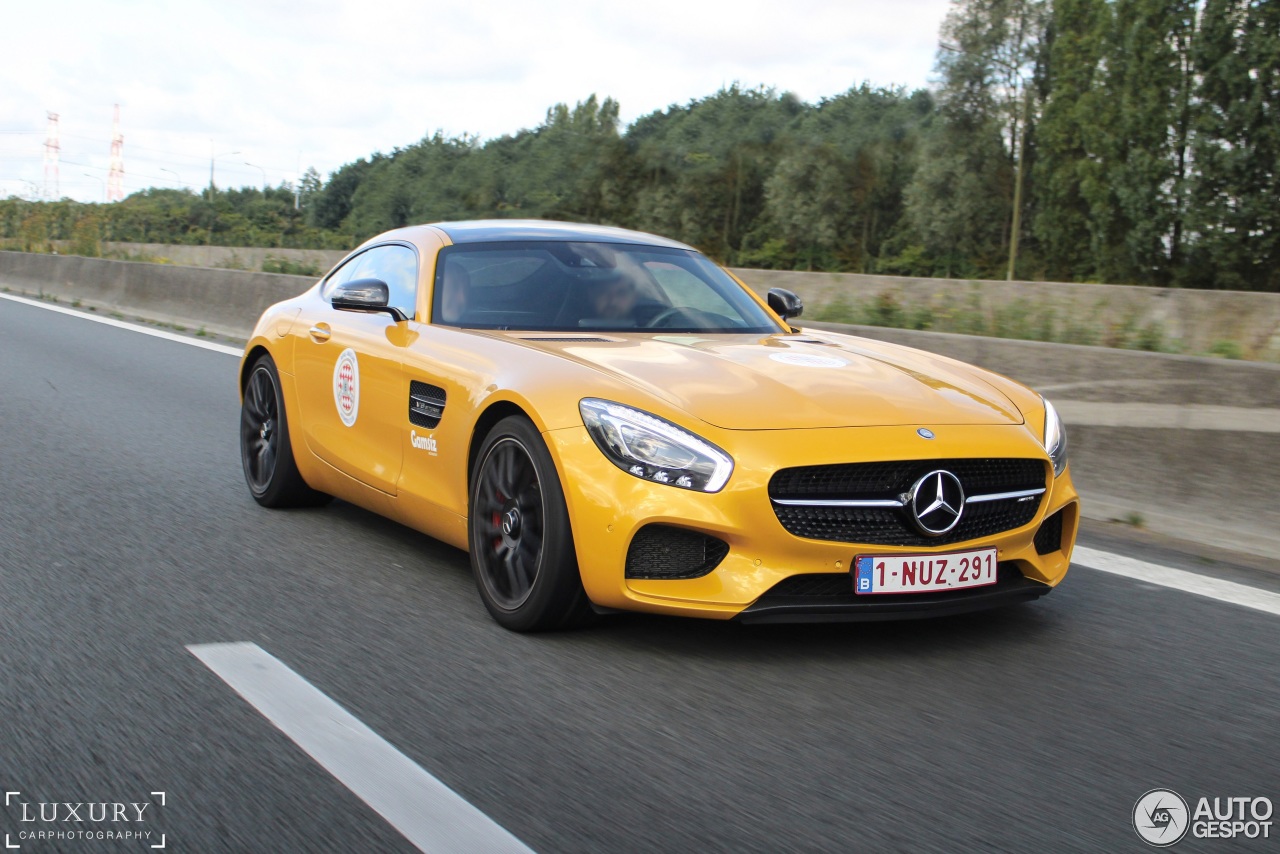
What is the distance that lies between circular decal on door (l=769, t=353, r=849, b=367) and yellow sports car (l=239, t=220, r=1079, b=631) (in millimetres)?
17

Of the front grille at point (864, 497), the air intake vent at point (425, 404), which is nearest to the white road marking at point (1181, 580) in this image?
the front grille at point (864, 497)

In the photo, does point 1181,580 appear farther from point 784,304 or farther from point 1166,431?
point 784,304

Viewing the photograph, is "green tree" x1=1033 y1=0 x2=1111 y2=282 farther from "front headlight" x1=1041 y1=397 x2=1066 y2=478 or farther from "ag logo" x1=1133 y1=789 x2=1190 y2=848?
"ag logo" x1=1133 y1=789 x2=1190 y2=848

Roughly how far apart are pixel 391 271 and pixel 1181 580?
3.47m

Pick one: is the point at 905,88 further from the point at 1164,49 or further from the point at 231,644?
the point at 231,644

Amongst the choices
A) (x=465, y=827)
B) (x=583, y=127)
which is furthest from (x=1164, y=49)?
(x=583, y=127)

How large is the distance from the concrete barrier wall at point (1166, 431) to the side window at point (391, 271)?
3.22m

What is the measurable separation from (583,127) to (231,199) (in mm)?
33102

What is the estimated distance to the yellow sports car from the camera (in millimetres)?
4227

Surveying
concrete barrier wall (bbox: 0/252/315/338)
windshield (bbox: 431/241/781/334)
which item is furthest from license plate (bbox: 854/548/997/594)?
concrete barrier wall (bbox: 0/252/315/338)

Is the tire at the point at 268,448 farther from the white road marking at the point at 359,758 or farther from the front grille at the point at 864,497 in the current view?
the front grille at the point at 864,497

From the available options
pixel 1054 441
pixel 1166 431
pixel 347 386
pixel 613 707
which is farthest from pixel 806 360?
pixel 1166 431

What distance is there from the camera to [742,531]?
13.7ft

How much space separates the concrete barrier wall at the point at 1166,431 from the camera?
20.5 feet
